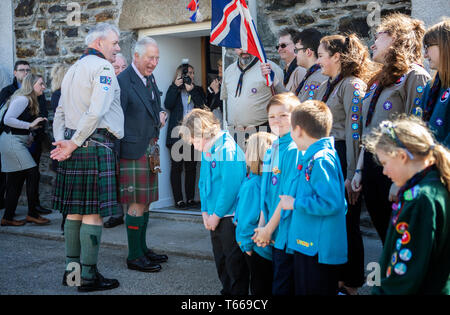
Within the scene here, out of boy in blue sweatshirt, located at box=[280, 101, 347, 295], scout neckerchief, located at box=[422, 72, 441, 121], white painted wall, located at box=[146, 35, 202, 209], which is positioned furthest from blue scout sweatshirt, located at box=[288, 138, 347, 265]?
white painted wall, located at box=[146, 35, 202, 209]

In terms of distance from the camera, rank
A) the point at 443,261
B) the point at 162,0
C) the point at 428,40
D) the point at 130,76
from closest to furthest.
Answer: the point at 443,261
the point at 428,40
the point at 130,76
the point at 162,0

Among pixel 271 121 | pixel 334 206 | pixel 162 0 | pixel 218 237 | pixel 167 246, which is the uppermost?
pixel 162 0

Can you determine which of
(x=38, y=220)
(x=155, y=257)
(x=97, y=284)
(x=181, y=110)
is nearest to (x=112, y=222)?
(x=38, y=220)

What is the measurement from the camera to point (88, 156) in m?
3.70

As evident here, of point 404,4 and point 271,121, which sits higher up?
point 404,4

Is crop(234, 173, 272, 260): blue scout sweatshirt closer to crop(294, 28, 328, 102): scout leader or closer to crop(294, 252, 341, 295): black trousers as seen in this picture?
crop(294, 252, 341, 295): black trousers

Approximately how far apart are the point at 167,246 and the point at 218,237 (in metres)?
1.59

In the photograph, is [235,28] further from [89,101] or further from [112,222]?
[112,222]

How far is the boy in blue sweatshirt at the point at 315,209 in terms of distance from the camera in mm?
2555

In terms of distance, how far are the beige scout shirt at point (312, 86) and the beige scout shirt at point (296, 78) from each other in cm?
38

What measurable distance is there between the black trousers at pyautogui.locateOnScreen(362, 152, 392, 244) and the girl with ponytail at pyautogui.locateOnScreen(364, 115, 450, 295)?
1.01 meters

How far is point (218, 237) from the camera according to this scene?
3.33 m
